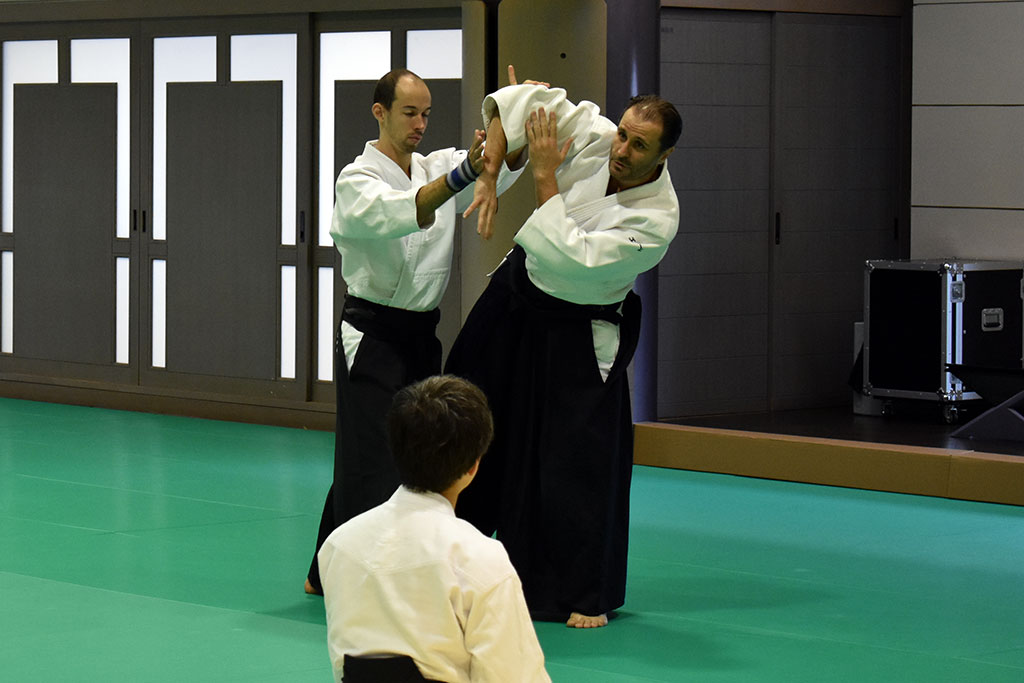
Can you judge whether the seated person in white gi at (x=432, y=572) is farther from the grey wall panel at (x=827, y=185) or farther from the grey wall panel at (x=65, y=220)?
the grey wall panel at (x=65, y=220)

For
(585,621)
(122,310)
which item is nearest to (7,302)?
(122,310)

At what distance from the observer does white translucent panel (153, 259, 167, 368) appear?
31.8 ft

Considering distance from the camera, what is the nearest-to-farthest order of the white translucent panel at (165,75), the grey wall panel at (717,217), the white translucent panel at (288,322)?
the grey wall panel at (717,217)
the white translucent panel at (288,322)
the white translucent panel at (165,75)

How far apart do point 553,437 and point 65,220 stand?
6.15 meters

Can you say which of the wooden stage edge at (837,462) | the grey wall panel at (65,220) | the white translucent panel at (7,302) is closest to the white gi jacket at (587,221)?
the wooden stage edge at (837,462)

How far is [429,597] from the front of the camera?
98.6 inches

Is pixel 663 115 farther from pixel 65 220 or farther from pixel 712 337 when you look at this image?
pixel 65 220

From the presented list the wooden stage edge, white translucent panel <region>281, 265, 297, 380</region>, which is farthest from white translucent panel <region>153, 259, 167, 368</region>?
the wooden stage edge

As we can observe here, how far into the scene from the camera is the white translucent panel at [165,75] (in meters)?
9.35

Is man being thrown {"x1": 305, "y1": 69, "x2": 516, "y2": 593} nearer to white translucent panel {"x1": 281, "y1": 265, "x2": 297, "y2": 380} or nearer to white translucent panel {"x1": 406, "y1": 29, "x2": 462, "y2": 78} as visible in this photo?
white translucent panel {"x1": 406, "y1": 29, "x2": 462, "y2": 78}

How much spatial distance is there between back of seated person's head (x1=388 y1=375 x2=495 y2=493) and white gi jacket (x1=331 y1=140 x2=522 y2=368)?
206 centimetres

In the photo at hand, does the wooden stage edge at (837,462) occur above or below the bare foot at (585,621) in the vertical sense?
above

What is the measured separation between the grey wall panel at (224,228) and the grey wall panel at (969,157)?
3.66 metres

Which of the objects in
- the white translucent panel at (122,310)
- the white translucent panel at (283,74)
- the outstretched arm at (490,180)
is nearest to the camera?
the outstretched arm at (490,180)
